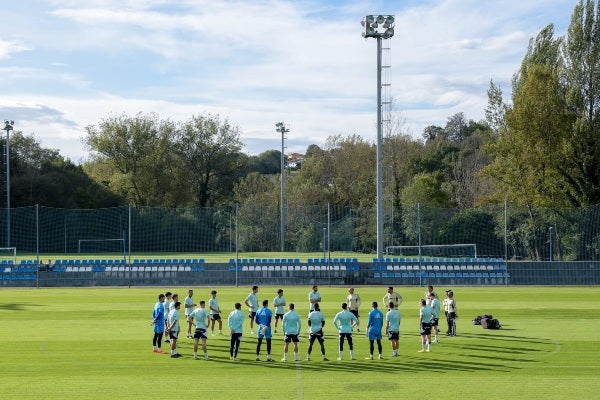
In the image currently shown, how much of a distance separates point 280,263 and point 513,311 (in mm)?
17788

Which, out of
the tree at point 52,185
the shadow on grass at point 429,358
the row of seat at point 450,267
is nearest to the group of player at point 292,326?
the shadow on grass at point 429,358

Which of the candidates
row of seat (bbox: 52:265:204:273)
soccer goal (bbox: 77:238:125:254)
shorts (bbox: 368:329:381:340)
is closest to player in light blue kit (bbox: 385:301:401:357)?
shorts (bbox: 368:329:381:340)

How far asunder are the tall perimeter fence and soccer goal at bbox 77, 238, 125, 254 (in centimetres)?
8

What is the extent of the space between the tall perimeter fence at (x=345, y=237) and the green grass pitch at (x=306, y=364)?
12.8 metres

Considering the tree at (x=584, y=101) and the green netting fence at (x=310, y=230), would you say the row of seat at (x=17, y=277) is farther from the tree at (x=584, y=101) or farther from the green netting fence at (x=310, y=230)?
the tree at (x=584, y=101)

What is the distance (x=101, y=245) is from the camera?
168ft

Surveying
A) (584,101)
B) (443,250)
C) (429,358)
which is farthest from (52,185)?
(429,358)

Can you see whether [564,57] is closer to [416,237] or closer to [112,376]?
[416,237]

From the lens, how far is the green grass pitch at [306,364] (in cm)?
1642

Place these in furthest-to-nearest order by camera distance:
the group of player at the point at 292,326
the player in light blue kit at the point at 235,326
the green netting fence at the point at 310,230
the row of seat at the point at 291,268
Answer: the green netting fence at the point at 310,230 < the row of seat at the point at 291,268 < the group of player at the point at 292,326 < the player in light blue kit at the point at 235,326

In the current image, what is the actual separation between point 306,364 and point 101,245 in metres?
34.5

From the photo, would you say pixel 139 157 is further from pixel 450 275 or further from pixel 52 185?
pixel 450 275

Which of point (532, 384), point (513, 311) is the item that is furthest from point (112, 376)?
point (513, 311)

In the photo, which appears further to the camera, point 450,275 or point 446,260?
point 446,260
